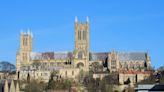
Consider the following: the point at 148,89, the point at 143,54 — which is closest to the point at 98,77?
the point at 143,54

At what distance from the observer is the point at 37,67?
167 metres

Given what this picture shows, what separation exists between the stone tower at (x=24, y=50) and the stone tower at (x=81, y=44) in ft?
43.0

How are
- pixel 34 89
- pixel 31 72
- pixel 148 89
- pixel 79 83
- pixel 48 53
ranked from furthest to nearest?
1. pixel 48 53
2. pixel 31 72
3. pixel 79 83
4. pixel 34 89
5. pixel 148 89

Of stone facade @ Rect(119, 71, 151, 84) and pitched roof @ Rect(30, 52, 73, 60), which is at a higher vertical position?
pitched roof @ Rect(30, 52, 73, 60)

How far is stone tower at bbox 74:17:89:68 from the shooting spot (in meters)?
167

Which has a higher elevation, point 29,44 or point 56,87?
point 29,44

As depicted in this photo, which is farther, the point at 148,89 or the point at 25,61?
the point at 25,61

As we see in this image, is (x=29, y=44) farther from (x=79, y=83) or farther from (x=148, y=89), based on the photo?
(x=148, y=89)

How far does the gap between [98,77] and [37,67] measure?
58.2 feet

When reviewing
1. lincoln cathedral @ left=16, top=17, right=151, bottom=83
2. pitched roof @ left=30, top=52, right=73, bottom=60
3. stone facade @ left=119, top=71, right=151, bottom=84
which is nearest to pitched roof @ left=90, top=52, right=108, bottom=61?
lincoln cathedral @ left=16, top=17, right=151, bottom=83

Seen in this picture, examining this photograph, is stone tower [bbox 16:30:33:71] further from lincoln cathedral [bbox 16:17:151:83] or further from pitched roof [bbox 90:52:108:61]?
Answer: pitched roof [bbox 90:52:108:61]

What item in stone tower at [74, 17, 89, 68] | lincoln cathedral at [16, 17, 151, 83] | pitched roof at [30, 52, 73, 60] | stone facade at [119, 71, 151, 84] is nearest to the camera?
stone facade at [119, 71, 151, 84]

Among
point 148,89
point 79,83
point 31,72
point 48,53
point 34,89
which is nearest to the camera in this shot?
point 148,89

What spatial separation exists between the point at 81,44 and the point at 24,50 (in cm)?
1621
